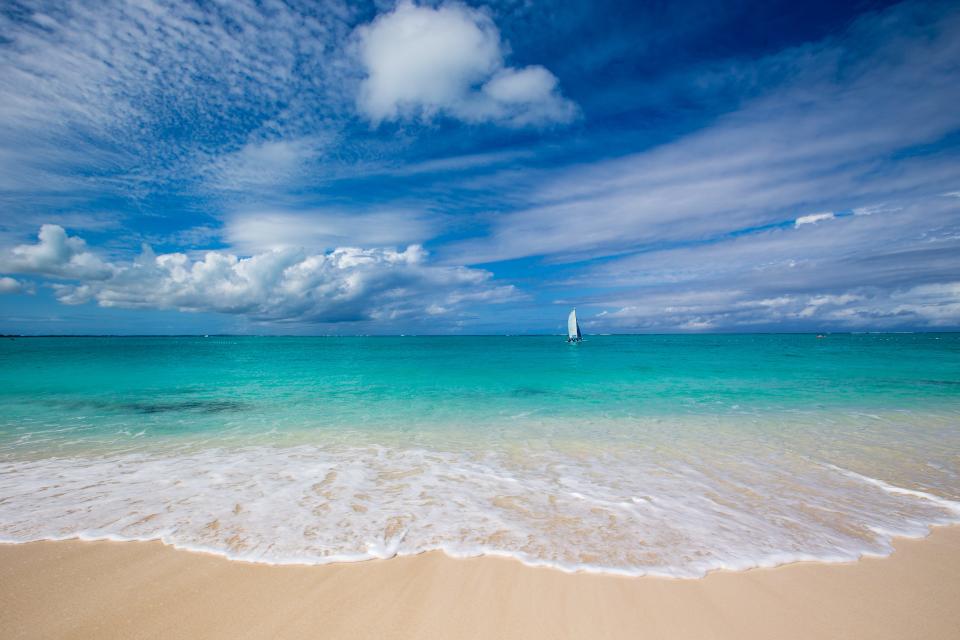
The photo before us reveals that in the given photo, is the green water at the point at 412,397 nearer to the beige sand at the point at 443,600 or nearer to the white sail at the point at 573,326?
the beige sand at the point at 443,600

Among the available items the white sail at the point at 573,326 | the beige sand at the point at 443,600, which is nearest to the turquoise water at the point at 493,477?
the beige sand at the point at 443,600

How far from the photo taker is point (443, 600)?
160 inches

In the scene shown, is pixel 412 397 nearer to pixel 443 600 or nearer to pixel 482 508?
pixel 482 508

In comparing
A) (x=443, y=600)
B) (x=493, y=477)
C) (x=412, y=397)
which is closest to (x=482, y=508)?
(x=493, y=477)

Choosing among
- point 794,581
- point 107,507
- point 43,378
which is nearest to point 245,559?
point 107,507

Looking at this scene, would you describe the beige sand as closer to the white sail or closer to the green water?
the green water

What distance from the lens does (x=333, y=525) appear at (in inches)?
221

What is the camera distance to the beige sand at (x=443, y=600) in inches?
143

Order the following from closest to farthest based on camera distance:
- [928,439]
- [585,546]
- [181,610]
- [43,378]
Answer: [181,610], [585,546], [928,439], [43,378]

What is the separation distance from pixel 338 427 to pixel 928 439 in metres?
16.3

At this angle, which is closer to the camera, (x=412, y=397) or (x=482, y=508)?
(x=482, y=508)

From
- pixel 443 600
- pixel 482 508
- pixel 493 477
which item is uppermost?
pixel 443 600

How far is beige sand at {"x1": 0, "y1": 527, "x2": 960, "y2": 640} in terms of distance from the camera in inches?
143

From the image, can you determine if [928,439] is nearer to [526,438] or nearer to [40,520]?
[526,438]
